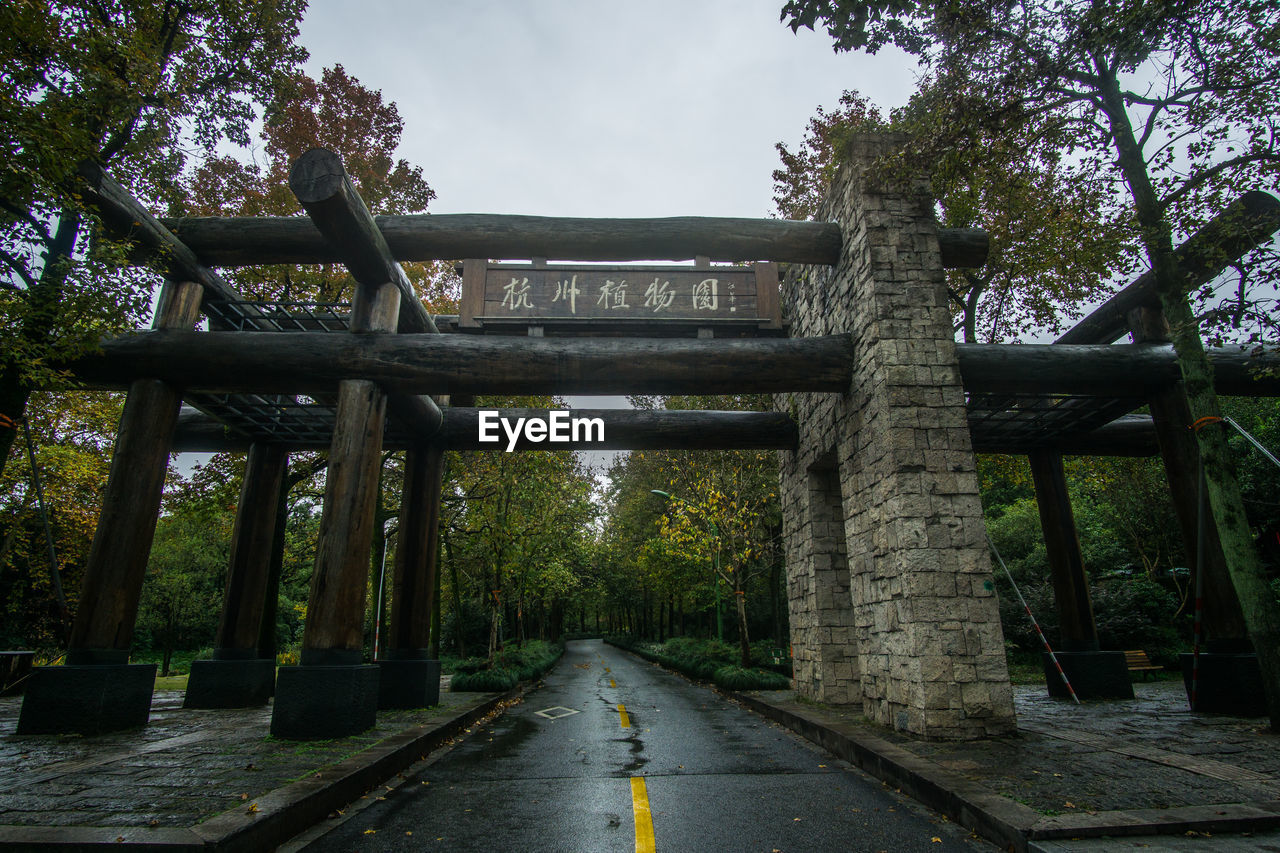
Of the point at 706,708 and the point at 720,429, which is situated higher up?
the point at 720,429

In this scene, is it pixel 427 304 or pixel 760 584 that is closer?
pixel 427 304

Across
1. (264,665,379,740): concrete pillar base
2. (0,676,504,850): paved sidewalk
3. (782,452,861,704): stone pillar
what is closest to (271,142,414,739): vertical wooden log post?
(264,665,379,740): concrete pillar base

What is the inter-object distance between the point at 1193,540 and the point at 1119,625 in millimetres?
8675

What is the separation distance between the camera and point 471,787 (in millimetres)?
5105

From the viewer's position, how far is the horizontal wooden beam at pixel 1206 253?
212 inches

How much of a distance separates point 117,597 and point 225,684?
359 centimetres

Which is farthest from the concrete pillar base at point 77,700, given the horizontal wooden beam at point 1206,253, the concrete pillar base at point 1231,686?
the concrete pillar base at point 1231,686

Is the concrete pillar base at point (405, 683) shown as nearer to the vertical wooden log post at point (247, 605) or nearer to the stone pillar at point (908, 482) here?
the vertical wooden log post at point (247, 605)

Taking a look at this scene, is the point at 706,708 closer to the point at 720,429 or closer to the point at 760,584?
the point at 720,429

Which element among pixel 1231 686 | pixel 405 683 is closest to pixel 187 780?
pixel 405 683

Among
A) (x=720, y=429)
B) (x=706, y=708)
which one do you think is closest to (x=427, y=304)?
(x=720, y=429)

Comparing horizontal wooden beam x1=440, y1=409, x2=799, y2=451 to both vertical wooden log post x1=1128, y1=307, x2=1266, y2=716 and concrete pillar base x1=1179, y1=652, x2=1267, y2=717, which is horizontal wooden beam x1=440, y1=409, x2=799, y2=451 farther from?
concrete pillar base x1=1179, y1=652, x2=1267, y2=717

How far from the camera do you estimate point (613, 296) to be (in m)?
8.45

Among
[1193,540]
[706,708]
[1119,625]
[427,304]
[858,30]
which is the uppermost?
[427,304]
